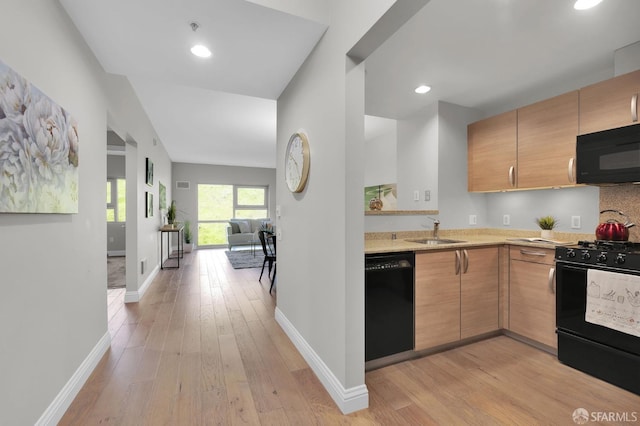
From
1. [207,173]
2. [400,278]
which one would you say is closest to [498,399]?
[400,278]

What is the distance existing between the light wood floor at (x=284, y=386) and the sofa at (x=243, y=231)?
5247 mm

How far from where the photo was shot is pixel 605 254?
1847mm

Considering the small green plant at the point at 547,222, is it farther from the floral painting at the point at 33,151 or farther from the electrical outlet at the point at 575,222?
the floral painting at the point at 33,151

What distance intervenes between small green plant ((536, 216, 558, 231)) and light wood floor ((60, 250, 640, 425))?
44.1 inches

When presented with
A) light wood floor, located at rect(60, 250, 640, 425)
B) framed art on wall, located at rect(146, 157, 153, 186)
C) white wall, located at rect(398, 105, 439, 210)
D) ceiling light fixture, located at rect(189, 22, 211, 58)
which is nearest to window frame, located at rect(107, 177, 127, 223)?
framed art on wall, located at rect(146, 157, 153, 186)

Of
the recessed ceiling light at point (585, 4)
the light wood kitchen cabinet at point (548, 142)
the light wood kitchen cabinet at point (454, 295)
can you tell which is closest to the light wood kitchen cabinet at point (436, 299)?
the light wood kitchen cabinet at point (454, 295)

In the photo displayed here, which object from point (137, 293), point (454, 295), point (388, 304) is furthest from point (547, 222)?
point (137, 293)

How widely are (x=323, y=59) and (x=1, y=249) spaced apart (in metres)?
1.92

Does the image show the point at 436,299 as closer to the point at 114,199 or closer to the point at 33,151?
the point at 33,151

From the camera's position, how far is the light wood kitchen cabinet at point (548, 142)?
2.36 metres

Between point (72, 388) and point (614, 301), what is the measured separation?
3426 mm

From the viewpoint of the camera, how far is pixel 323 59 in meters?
1.87

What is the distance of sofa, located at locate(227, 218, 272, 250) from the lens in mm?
7988

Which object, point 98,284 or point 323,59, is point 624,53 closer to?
point 323,59
